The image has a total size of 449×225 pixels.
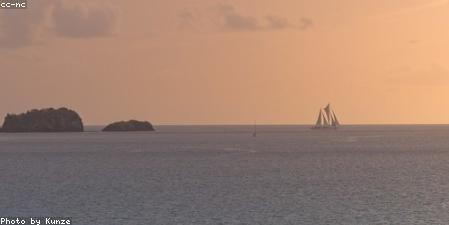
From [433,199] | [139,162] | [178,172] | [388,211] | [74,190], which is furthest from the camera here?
[139,162]

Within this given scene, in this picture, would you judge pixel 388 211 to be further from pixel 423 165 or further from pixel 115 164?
pixel 115 164

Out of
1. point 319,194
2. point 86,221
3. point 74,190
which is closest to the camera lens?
point 86,221

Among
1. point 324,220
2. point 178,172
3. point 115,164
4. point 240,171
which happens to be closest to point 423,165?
point 240,171

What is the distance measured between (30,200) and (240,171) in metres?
44.3

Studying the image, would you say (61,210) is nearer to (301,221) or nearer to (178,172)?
(301,221)

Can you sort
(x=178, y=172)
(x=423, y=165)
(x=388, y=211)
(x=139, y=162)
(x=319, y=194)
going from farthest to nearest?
(x=139, y=162) < (x=423, y=165) < (x=178, y=172) < (x=319, y=194) < (x=388, y=211)

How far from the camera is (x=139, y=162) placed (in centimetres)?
13700

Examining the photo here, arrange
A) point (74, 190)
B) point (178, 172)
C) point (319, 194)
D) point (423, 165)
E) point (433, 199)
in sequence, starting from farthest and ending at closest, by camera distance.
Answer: point (423, 165)
point (178, 172)
point (74, 190)
point (319, 194)
point (433, 199)

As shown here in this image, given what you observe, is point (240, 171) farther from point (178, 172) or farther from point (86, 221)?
point (86, 221)

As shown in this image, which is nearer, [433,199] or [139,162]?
[433,199]

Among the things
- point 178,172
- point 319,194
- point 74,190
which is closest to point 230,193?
point 319,194

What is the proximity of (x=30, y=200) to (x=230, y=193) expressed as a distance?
64.5 feet

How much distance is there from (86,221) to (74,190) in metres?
26.4

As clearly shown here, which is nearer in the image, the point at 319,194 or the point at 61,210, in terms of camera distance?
the point at 61,210
